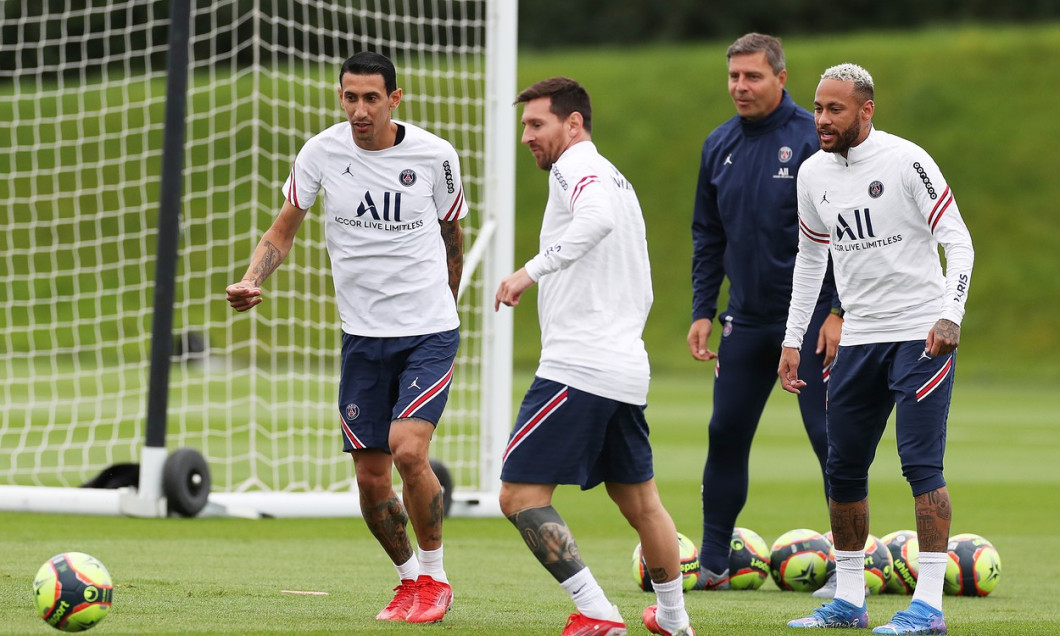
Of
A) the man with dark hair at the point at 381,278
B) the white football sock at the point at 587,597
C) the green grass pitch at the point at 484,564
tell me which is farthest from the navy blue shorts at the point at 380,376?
the white football sock at the point at 587,597

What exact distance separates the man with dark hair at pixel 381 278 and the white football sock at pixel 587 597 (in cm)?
100

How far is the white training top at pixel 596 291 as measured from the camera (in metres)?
5.44

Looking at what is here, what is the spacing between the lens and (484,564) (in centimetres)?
837

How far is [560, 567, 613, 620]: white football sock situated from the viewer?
17.9 feet

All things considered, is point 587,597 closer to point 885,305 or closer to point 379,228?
point 885,305

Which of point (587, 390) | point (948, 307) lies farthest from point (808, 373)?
point (587, 390)

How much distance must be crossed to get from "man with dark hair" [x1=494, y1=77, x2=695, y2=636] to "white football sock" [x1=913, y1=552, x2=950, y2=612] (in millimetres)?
1040

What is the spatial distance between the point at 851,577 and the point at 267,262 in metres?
2.76

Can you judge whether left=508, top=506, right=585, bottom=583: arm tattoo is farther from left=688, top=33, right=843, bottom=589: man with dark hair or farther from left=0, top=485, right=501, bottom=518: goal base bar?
left=0, top=485, right=501, bottom=518: goal base bar

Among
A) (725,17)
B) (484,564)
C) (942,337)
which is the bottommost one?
(484,564)

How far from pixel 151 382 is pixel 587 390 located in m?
5.21

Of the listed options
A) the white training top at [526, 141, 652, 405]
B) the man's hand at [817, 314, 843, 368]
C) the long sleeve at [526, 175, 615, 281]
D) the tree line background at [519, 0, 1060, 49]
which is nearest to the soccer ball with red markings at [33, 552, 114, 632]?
the white training top at [526, 141, 652, 405]

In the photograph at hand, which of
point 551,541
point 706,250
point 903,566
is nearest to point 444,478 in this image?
point 706,250

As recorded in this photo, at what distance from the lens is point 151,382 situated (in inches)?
391
